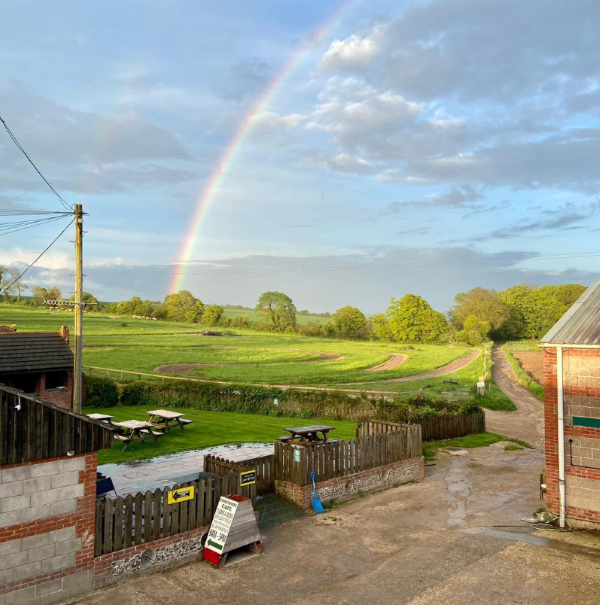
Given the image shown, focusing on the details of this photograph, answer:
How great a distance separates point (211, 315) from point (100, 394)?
6338 cm

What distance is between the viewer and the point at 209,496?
10086 millimetres

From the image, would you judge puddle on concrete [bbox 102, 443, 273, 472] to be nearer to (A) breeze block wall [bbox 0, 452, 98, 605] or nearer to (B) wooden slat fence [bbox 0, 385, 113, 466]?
(A) breeze block wall [bbox 0, 452, 98, 605]

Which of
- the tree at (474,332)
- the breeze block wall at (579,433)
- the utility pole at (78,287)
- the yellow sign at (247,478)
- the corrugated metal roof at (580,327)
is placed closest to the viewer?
the yellow sign at (247,478)

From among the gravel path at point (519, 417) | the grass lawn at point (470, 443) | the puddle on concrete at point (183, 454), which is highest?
the puddle on concrete at point (183, 454)

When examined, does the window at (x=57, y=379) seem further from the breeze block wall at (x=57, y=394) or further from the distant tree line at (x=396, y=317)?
the distant tree line at (x=396, y=317)

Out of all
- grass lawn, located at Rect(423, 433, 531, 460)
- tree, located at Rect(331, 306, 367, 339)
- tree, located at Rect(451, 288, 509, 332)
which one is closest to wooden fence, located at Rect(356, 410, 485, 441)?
grass lawn, located at Rect(423, 433, 531, 460)

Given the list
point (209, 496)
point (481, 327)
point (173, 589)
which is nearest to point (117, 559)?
point (173, 589)

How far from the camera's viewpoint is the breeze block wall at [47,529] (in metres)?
7.51

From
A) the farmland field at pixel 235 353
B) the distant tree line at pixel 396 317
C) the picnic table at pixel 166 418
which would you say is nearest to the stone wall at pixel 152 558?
the picnic table at pixel 166 418

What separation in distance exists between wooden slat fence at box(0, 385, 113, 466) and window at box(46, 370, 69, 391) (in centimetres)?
2053

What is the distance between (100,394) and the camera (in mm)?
29922

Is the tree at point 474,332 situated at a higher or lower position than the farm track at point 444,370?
higher

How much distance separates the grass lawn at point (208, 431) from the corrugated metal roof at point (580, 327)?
1165 centimetres

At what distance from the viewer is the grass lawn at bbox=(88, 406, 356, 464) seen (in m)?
17.5
